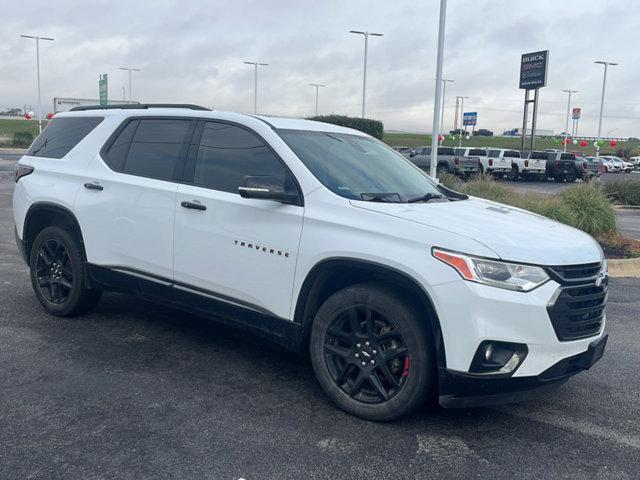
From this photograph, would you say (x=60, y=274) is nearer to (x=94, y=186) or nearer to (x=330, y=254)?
(x=94, y=186)

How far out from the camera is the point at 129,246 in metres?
5.09

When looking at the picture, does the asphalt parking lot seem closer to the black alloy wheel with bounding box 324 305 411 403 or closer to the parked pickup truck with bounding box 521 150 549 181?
the black alloy wheel with bounding box 324 305 411 403

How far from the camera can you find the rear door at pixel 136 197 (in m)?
4.88

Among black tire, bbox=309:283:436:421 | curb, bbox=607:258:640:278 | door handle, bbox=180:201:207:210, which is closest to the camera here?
black tire, bbox=309:283:436:421

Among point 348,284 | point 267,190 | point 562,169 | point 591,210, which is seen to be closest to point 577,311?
point 348,284

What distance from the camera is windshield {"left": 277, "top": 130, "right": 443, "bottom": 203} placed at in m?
4.33

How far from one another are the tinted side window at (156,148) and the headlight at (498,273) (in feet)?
8.04

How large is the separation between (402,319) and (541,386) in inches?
34.4

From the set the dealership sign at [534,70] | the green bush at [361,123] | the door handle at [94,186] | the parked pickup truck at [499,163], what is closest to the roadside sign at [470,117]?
the dealership sign at [534,70]

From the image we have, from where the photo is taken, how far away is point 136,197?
5.02 m

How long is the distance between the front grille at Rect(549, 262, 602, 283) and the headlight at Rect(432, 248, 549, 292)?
141mm

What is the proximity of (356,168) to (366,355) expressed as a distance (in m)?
1.40

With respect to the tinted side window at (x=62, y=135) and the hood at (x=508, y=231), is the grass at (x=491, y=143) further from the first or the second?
the hood at (x=508, y=231)

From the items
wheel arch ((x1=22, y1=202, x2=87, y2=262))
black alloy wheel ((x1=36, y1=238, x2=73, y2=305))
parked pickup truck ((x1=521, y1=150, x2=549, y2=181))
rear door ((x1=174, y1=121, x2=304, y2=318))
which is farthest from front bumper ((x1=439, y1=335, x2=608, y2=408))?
parked pickup truck ((x1=521, y1=150, x2=549, y2=181))
